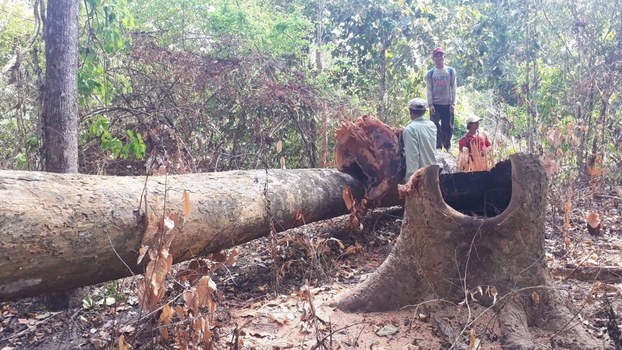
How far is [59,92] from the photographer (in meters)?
3.93

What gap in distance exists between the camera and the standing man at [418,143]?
5.09 metres

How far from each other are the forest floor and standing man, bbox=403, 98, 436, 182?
0.99 metres

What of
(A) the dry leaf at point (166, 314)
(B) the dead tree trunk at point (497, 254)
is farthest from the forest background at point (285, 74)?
(B) the dead tree trunk at point (497, 254)

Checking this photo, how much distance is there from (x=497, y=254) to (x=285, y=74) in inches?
219

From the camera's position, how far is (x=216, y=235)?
3508mm

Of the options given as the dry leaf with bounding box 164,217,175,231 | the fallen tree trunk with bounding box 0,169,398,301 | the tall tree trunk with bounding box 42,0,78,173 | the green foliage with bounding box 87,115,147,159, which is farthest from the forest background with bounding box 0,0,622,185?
the dry leaf with bounding box 164,217,175,231

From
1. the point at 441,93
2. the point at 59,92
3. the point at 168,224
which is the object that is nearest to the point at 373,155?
the point at 441,93

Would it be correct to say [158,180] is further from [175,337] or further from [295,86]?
[295,86]

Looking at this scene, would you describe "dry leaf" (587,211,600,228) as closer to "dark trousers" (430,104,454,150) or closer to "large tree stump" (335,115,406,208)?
"large tree stump" (335,115,406,208)

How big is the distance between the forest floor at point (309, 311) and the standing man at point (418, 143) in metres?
0.99

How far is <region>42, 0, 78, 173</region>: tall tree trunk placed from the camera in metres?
3.92

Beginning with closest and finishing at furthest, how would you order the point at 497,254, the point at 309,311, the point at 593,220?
1. the point at 309,311
2. the point at 497,254
3. the point at 593,220

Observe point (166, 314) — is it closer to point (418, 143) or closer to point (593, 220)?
point (418, 143)

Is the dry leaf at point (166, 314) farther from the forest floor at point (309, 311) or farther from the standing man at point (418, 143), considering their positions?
the standing man at point (418, 143)
